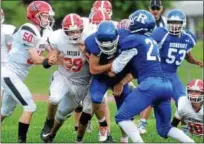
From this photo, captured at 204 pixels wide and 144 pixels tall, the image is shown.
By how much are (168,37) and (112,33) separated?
1710mm

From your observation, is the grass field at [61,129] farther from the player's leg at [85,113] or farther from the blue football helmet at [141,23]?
the blue football helmet at [141,23]

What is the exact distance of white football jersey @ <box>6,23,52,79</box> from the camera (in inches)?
357

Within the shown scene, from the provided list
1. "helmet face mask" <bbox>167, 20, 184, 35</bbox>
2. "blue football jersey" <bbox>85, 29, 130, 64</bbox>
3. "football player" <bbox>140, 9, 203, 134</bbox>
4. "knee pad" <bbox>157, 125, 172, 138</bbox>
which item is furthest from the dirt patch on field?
"knee pad" <bbox>157, 125, 172, 138</bbox>

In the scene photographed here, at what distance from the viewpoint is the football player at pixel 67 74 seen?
29.4ft

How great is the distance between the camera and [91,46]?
28.6ft

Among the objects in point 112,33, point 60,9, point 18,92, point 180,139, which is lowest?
point 60,9

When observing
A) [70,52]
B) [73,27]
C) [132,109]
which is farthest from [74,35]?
[132,109]

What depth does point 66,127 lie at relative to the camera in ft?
37.8

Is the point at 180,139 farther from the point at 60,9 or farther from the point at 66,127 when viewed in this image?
the point at 60,9

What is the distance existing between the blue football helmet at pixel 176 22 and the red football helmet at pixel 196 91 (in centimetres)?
120

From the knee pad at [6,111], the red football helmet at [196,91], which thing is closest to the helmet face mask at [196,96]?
the red football helmet at [196,91]

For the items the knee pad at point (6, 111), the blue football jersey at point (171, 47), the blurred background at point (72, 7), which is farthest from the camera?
the blurred background at point (72, 7)

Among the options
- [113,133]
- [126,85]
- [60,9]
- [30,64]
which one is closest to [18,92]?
[30,64]

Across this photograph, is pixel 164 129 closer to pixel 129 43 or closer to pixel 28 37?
pixel 129 43
